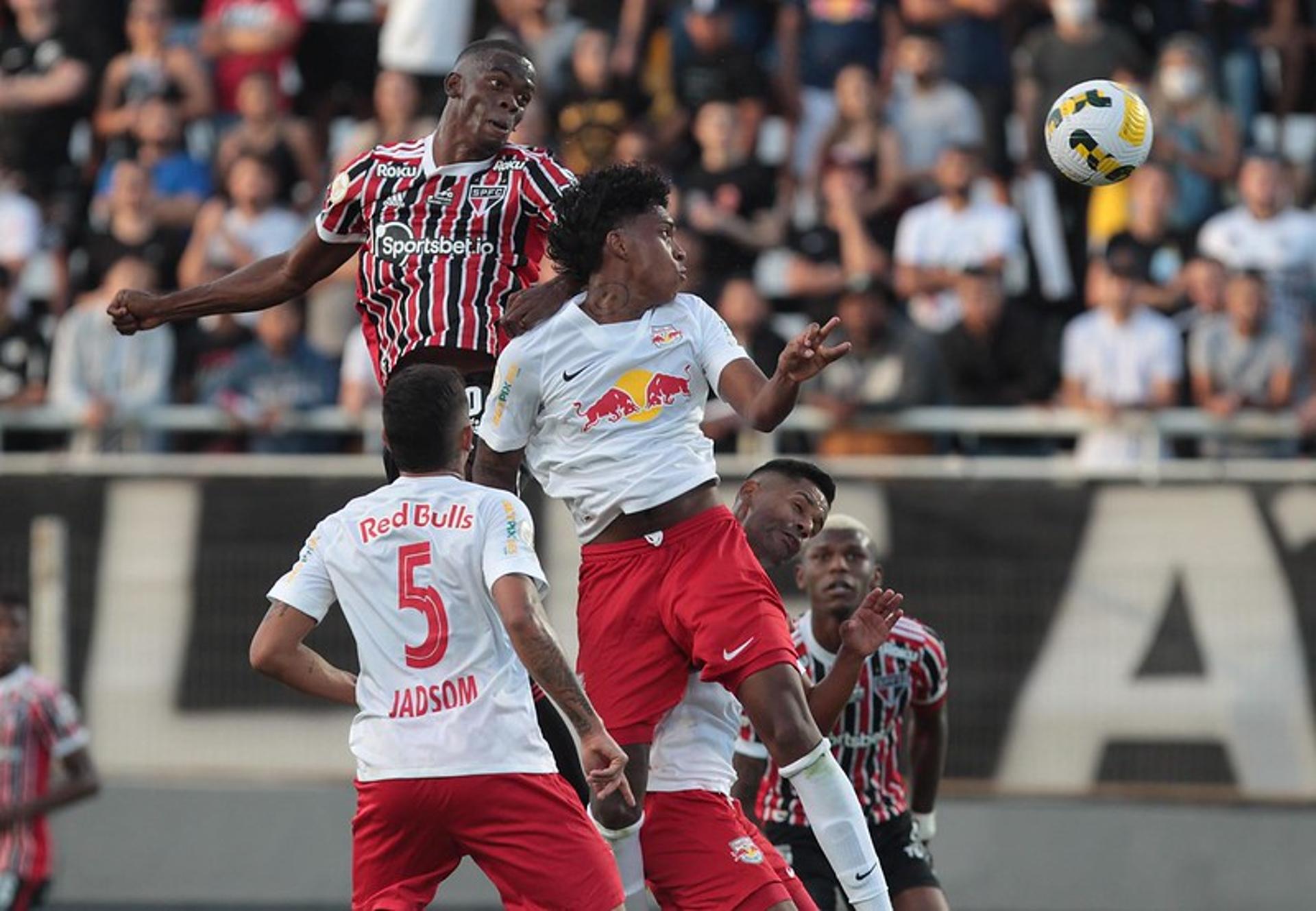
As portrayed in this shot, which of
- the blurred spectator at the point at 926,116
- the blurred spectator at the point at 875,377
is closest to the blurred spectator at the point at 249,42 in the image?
the blurred spectator at the point at 926,116

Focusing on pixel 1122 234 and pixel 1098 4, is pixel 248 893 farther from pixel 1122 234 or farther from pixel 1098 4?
pixel 1098 4

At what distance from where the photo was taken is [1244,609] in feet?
45.9

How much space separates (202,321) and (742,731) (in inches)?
274

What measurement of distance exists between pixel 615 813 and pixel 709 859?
0.34m

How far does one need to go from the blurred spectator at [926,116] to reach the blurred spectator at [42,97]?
18.7 feet

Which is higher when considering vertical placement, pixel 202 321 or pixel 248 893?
pixel 202 321

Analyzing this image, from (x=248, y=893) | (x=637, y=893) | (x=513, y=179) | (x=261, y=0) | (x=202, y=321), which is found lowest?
(x=248, y=893)

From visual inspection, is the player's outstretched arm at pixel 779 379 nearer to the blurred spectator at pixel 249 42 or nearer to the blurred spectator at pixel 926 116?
the blurred spectator at pixel 926 116

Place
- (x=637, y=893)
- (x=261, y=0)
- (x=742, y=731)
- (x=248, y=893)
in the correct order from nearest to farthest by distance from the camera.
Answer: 1. (x=637, y=893)
2. (x=742, y=731)
3. (x=248, y=893)
4. (x=261, y=0)

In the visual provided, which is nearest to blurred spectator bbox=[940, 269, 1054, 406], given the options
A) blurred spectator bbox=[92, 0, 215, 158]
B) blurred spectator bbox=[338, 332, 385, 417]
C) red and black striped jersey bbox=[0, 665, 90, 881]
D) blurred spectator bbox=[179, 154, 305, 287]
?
blurred spectator bbox=[338, 332, 385, 417]

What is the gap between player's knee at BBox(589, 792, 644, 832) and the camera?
8.08 metres

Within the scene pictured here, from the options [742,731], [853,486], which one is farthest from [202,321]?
[742,731]

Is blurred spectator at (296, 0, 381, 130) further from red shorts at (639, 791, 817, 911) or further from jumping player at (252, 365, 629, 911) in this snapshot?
jumping player at (252, 365, 629, 911)

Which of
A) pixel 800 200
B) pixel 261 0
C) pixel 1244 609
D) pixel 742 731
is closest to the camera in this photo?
pixel 742 731
